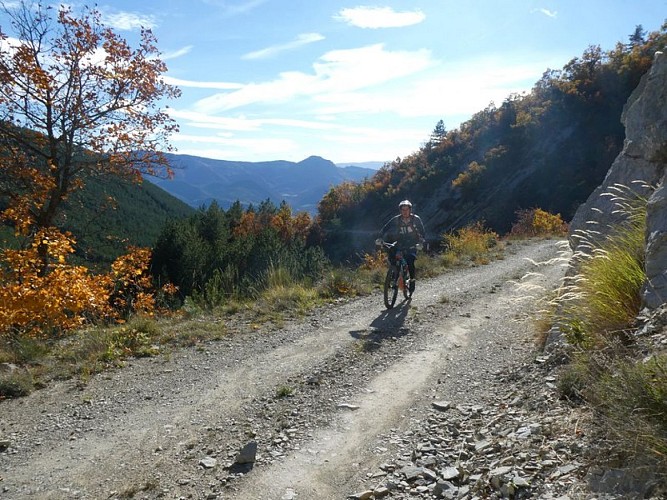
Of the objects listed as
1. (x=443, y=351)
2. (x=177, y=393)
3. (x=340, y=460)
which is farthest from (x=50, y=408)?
(x=443, y=351)

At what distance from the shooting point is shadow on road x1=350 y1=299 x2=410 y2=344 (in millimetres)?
7426

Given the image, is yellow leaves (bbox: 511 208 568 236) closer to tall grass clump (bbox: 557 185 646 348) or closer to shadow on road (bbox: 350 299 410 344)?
shadow on road (bbox: 350 299 410 344)

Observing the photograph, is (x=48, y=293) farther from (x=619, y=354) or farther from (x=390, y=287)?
(x=619, y=354)

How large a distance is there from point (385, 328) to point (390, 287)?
5.20ft

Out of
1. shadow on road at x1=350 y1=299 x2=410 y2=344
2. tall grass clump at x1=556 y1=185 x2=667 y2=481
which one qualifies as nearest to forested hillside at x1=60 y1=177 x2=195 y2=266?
shadow on road at x1=350 y1=299 x2=410 y2=344

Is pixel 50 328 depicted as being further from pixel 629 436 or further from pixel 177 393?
pixel 629 436

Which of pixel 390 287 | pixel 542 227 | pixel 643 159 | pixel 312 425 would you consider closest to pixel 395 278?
pixel 390 287

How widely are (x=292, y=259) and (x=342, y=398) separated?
7.46 meters

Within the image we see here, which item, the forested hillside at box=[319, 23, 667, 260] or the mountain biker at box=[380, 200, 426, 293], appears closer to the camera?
the mountain biker at box=[380, 200, 426, 293]

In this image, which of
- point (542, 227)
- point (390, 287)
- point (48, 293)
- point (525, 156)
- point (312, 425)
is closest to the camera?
point (312, 425)

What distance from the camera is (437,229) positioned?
46875 mm

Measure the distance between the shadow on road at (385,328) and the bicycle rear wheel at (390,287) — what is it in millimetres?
201

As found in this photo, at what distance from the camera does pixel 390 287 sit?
9391mm

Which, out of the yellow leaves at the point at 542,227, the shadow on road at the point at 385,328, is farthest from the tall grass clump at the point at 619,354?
the yellow leaves at the point at 542,227
